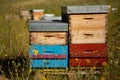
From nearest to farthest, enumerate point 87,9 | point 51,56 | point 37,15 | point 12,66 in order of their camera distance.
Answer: point 87,9 → point 51,56 → point 12,66 → point 37,15

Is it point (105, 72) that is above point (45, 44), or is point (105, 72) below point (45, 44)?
below

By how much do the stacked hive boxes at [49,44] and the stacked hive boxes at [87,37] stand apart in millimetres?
120

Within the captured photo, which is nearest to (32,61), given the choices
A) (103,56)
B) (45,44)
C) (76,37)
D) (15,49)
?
(45,44)

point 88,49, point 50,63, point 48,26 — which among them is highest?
point 48,26

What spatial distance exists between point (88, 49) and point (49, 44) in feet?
2.11

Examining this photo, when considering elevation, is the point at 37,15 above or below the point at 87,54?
above

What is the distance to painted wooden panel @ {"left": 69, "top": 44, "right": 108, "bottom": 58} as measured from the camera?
211 inches

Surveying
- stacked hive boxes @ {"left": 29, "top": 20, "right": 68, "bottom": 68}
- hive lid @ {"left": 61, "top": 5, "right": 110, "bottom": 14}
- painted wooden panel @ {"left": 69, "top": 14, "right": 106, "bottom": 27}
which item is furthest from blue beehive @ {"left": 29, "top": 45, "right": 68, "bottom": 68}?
hive lid @ {"left": 61, "top": 5, "right": 110, "bottom": 14}

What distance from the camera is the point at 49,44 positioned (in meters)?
5.42

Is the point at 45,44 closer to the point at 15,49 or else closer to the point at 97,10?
the point at 97,10

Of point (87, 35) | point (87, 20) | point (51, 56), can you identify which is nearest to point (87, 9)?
point (87, 20)

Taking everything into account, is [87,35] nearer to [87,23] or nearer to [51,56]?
[87,23]

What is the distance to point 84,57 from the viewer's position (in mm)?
5375

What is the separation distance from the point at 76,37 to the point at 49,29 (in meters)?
0.46
